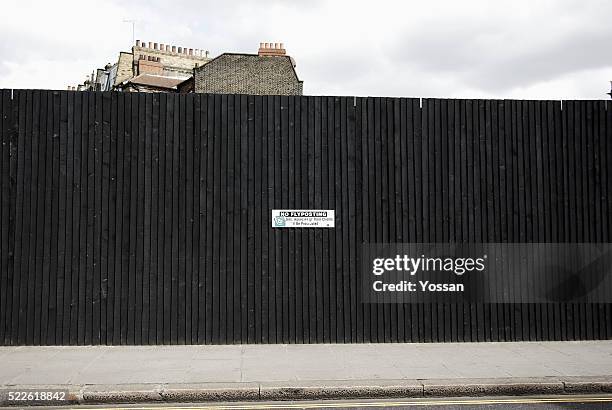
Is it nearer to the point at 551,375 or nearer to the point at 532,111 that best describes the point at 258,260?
the point at 551,375

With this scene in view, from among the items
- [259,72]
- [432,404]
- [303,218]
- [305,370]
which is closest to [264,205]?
[303,218]

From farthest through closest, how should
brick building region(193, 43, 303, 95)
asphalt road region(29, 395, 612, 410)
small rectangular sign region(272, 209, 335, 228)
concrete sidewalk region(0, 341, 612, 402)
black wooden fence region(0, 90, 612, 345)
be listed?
brick building region(193, 43, 303, 95)
small rectangular sign region(272, 209, 335, 228)
black wooden fence region(0, 90, 612, 345)
concrete sidewalk region(0, 341, 612, 402)
asphalt road region(29, 395, 612, 410)

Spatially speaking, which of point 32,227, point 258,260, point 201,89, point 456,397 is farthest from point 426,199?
point 201,89

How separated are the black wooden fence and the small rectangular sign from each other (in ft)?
0.40

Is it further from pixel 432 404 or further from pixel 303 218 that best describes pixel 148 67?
pixel 432 404

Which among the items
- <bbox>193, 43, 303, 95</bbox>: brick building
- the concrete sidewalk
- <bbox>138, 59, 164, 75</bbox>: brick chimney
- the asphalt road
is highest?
<bbox>138, 59, 164, 75</bbox>: brick chimney

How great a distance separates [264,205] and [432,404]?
4417mm

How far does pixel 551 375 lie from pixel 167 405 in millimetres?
4949

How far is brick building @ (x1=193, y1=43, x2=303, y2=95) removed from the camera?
33781 millimetres

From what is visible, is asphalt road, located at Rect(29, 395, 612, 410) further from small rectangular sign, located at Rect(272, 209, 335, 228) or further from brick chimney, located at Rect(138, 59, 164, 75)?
brick chimney, located at Rect(138, 59, 164, 75)

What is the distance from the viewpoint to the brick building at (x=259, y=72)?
111 ft

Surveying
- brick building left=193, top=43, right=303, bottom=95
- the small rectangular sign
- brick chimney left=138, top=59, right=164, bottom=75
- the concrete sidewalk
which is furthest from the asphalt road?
brick chimney left=138, top=59, right=164, bottom=75

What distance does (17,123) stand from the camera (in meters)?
9.25

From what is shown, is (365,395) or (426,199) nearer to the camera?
(365,395)
